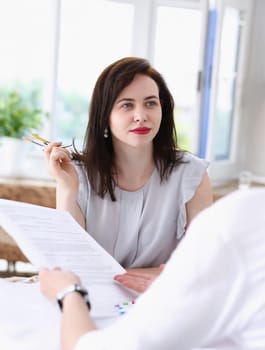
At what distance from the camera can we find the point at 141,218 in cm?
184

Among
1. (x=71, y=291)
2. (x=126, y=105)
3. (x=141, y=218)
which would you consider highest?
(x=126, y=105)

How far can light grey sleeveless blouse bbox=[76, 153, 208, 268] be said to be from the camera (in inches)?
71.8

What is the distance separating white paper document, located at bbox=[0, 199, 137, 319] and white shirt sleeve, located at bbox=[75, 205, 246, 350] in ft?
1.09

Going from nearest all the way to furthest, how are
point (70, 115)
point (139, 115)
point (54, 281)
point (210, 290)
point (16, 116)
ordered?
point (210, 290) < point (54, 281) < point (139, 115) < point (16, 116) < point (70, 115)

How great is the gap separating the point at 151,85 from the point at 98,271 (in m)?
0.75

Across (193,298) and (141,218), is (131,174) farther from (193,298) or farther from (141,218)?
(193,298)

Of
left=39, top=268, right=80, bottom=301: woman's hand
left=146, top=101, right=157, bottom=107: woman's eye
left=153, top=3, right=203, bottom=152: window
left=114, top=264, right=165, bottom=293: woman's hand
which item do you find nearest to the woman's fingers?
left=114, top=264, right=165, bottom=293: woman's hand

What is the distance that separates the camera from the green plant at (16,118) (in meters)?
3.61

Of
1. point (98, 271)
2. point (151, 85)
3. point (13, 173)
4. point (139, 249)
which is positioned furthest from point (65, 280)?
point (13, 173)

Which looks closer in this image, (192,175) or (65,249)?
(65,249)

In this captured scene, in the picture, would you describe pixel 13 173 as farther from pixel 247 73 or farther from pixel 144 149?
pixel 144 149

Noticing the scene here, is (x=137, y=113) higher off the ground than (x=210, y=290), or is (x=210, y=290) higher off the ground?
(x=137, y=113)

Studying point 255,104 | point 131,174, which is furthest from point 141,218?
point 255,104

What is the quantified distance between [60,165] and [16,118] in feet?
6.20
